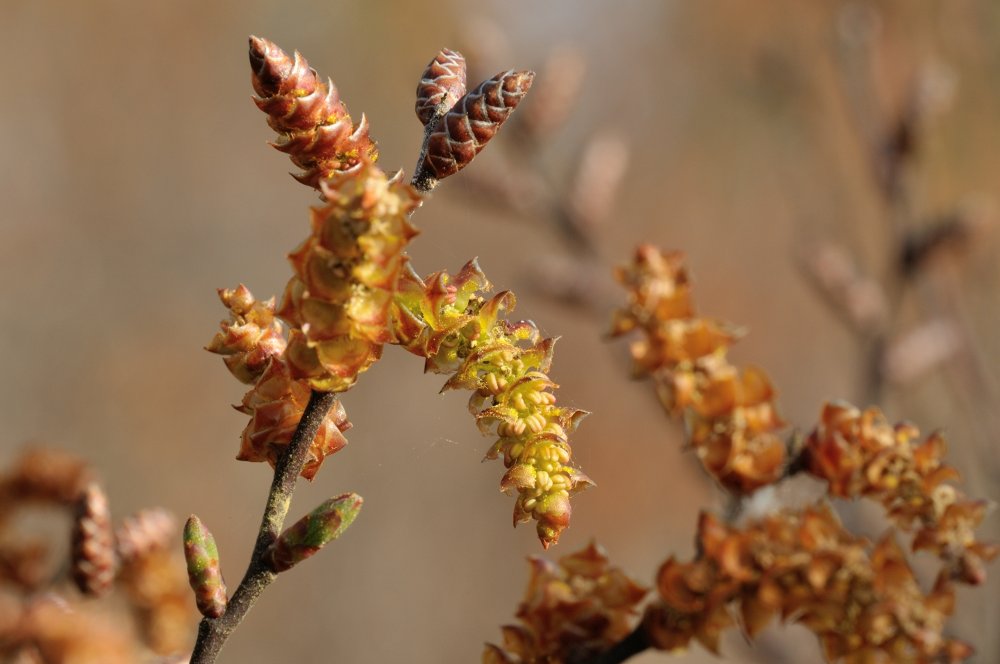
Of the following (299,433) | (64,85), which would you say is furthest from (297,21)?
(299,433)

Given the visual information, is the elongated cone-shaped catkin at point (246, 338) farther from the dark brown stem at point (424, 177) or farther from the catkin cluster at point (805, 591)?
the catkin cluster at point (805, 591)

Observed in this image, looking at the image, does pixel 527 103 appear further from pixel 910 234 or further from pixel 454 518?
pixel 454 518

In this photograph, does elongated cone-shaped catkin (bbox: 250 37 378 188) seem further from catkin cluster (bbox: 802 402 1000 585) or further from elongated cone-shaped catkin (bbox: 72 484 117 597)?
elongated cone-shaped catkin (bbox: 72 484 117 597)

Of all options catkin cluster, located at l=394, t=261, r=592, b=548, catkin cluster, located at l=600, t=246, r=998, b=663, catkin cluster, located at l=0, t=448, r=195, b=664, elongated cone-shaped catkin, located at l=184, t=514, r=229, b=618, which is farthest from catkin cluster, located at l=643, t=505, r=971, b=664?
catkin cluster, located at l=0, t=448, r=195, b=664

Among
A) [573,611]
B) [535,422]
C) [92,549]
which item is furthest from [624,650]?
[92,549]

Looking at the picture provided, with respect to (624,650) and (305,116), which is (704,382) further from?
(305,116)

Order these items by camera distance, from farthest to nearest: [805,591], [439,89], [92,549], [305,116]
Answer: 1. [92,549]
2. [439,89]
3. [305,116]
4. [805,591]

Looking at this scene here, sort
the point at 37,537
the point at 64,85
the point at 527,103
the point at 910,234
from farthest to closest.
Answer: the point at 64,85, the point at 527,103, the point at 910,234, the point at 37,537
